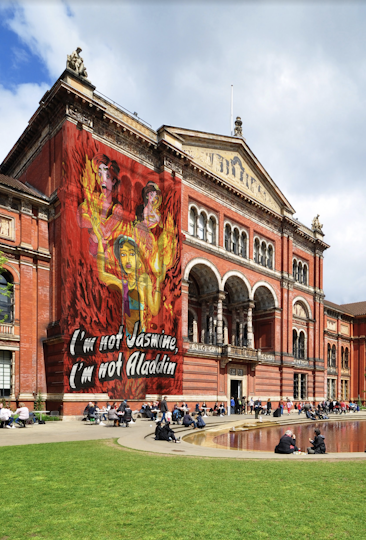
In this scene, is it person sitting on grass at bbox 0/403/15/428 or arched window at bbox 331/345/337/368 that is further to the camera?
arched window at bbox 331/345/337/368

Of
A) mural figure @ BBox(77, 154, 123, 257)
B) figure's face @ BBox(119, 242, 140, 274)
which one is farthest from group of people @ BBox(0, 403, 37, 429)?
figure's face @ BBox(119, 242, 140, 274)

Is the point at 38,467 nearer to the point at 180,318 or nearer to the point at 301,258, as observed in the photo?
the point at 180,318

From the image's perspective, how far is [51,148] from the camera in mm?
31500

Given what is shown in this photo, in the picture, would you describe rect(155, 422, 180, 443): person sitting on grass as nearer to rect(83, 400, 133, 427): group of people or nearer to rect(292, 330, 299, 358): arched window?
rect(83, 400, 133, 427): group of people

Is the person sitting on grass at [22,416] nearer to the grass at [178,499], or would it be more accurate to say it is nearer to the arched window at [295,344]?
the grass at [178,499]

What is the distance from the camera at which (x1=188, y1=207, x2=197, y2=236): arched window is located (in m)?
38.8

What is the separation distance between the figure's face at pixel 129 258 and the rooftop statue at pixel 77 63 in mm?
12222

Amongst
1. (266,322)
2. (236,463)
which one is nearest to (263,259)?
(266,322)

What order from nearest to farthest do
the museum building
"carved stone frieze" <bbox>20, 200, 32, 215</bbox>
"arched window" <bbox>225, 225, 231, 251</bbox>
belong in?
the museum building, "carved stone frieze" <bbox>20, 200, 32, 215</bbox>, "arched window" <bbox>225, 225, 231, 251</bbox>

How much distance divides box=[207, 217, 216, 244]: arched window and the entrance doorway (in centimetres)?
1327

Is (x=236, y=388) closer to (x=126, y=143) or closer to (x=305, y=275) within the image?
(x=305, y=275)

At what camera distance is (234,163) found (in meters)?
44.1

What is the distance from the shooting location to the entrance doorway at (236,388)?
41.3m

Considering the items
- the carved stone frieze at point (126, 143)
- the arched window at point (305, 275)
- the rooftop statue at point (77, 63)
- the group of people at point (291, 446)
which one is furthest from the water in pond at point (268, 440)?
the arched window at point (305, 275)
